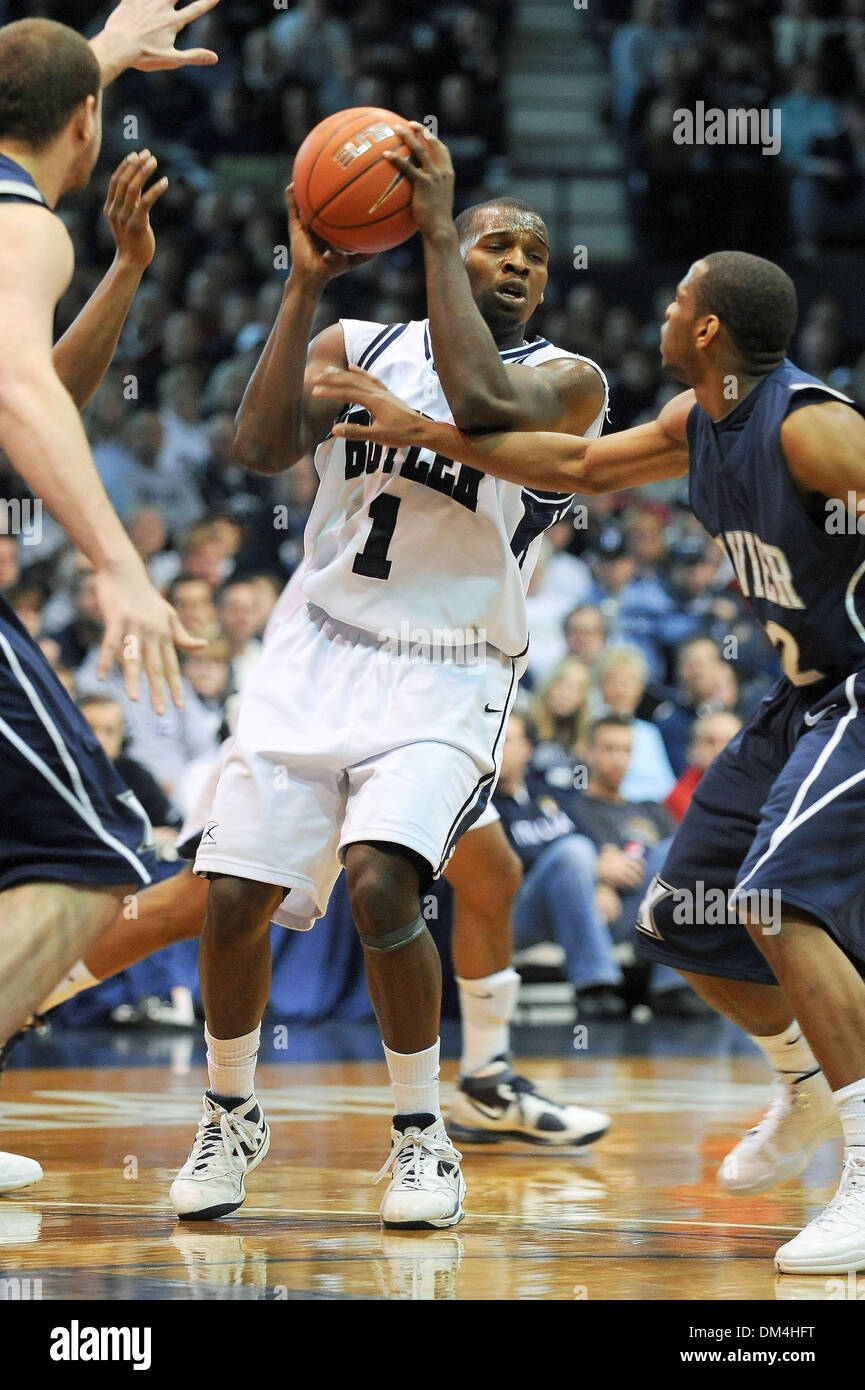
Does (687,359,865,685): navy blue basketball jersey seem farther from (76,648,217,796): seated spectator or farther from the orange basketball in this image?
(76,648,217,796): seated spectator

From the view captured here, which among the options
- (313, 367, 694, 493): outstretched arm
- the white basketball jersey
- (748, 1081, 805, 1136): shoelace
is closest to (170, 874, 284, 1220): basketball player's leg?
the white basketball jersey

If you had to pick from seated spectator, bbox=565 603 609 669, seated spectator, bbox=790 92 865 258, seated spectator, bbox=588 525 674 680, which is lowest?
seated spectator, bbox=565 603 609 669

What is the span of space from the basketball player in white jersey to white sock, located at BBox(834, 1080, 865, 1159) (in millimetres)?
852

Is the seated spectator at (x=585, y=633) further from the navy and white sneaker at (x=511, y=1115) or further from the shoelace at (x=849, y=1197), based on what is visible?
the shoelace at (x=849, y=1197)

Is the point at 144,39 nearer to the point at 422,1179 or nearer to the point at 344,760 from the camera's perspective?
the point at 344,760

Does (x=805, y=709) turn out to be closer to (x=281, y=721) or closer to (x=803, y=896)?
(x=803, y=896)

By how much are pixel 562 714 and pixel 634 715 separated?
1.44 feet

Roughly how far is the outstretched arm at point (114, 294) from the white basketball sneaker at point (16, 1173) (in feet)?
5.75

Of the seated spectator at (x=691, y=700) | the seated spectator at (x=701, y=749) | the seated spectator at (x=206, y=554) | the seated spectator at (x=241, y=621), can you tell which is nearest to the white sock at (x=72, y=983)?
the seated spectator at (x=241, y=621)

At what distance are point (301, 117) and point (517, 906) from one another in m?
7.63

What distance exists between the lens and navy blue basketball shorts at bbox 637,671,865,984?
130 inches

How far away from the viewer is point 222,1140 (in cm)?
369
